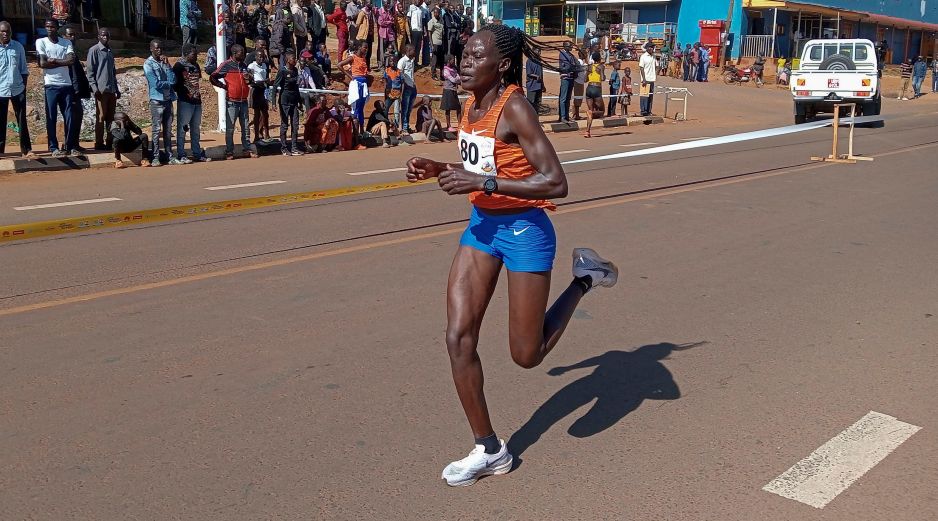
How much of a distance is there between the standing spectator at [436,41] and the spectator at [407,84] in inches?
227

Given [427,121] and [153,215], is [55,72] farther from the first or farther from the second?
[427,121]

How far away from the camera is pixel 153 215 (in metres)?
9.81

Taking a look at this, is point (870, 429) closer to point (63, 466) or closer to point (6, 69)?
point (63, 466)

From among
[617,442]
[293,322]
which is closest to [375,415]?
[617,442]

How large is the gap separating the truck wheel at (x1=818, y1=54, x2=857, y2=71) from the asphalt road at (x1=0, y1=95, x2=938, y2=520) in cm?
1728

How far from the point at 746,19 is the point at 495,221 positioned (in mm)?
51334

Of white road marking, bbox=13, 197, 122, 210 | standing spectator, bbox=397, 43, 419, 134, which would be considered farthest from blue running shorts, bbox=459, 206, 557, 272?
standing spectator, bbox=397, 43, 419, 134

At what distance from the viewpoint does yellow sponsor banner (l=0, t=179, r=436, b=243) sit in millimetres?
8891

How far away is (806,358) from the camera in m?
5.39

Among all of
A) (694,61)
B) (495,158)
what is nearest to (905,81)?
(694,61)

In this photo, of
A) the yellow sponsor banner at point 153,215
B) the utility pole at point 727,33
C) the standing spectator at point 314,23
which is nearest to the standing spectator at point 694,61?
the utility pole at point 727,33

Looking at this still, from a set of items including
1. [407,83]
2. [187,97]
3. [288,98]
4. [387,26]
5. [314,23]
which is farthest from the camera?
[387,26]

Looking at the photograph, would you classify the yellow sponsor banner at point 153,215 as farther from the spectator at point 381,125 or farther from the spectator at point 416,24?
the spectator at point 416,24

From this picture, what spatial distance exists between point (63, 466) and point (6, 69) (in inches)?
457
